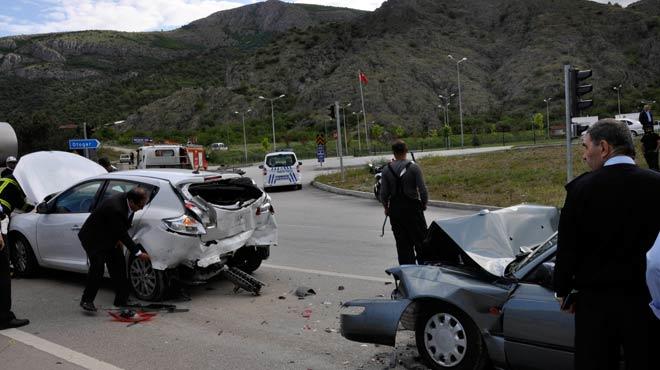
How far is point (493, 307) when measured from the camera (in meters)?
4.15

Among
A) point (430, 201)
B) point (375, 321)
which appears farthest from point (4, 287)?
point (430, 201)

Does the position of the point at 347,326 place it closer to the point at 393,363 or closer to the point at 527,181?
the point at 393,363

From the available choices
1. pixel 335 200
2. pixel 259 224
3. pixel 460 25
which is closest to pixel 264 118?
pixel 460 25

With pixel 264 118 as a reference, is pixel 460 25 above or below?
above

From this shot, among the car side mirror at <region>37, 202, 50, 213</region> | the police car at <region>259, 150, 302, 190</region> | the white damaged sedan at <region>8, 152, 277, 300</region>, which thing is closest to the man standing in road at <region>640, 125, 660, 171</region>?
the white damaged sedan at <region>8, 152, 277, 300</region>

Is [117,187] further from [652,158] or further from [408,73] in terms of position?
[408,73]

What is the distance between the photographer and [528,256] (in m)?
4.27

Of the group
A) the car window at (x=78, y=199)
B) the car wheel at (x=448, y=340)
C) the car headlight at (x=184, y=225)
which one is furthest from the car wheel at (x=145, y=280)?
the car wheel at (x=448, y=340)

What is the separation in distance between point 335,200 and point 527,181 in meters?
5.98

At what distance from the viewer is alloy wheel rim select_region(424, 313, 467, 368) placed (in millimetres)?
4352

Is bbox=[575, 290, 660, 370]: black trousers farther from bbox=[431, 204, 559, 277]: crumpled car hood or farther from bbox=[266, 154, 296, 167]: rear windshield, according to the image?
bbox=[266, 154, 296, 167]: rear windshield

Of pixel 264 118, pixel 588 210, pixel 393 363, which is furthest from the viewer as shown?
pixel 264 118

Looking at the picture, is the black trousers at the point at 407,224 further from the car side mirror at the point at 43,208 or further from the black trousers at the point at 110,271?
the car side mirror at the point at 43,208

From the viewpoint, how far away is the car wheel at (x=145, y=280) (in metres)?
6.79
